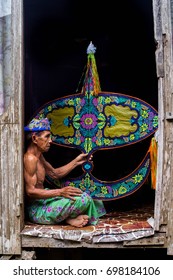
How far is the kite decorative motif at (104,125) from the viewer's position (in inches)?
209

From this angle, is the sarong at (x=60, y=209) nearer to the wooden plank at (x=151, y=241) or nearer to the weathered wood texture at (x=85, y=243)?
the weathered wood texture at (x=85, y=243)

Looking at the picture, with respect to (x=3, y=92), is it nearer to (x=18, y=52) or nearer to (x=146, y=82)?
(x=18, y=52)

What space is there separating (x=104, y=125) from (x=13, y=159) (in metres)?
1.12

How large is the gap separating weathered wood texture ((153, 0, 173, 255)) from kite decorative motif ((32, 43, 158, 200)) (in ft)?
1.83

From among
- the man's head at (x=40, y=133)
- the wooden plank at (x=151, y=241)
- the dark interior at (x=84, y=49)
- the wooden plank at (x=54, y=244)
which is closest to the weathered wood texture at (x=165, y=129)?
the wooden plank at (x=151, y=241)

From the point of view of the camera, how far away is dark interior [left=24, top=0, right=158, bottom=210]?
21.8 feet

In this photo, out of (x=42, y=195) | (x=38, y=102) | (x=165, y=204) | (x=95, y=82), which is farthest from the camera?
(x=38, y=102)

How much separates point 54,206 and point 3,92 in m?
1.27

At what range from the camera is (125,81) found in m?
6.87

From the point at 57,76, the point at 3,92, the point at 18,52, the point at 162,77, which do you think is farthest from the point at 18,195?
the point at 57,76

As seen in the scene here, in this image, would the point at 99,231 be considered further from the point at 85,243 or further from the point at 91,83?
the point at 91,83

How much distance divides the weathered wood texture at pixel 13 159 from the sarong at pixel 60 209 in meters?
0.31

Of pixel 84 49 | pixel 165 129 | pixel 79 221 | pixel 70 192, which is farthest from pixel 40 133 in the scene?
pixel 84 49

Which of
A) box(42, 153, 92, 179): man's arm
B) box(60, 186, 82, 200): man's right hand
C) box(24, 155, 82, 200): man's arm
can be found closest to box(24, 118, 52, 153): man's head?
box(24, 155, 82, 200): man's arm
